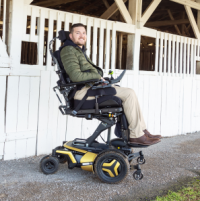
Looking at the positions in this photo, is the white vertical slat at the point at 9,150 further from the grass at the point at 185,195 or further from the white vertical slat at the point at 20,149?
the grass at the point at 185,195

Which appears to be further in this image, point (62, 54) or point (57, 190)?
point (62, 54)

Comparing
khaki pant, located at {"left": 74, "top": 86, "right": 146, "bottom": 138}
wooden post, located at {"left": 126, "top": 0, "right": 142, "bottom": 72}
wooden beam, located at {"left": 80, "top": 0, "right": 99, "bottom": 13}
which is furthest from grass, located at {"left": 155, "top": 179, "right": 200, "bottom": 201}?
wooden beam, located at {"left": 80, "top": 0, "right": 99, "bottom": 13}

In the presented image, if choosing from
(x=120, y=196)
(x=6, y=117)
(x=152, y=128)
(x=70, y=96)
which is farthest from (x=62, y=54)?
(x=152, y=128)

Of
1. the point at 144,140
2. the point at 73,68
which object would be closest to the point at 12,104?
the point at 73,68

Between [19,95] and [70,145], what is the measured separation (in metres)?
1.05

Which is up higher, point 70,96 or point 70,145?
point 70,96

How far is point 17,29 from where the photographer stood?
11.7 ft

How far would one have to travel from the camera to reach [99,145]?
3.09 meters

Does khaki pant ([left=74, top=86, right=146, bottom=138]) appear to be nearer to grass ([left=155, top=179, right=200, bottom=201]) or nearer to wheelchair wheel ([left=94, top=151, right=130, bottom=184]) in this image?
wheelchair wheel ([left=94, top=151, right=130, bottom=184])

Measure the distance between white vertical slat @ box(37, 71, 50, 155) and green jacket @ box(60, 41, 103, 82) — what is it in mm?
982

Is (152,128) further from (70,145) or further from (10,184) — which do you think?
(10,184)

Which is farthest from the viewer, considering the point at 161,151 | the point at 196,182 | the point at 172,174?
the point at 161,151

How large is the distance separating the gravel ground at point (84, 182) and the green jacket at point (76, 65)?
1.06 meters

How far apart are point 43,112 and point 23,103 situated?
1.04ft
